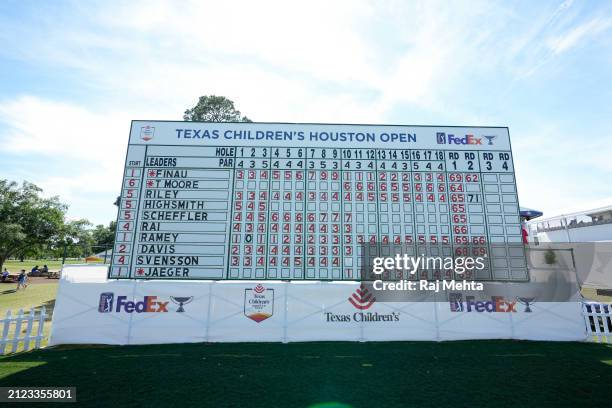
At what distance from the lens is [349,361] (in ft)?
23.1

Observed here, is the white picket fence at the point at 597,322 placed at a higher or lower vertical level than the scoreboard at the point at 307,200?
lower

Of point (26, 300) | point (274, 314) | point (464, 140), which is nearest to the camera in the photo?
point (274, 314)

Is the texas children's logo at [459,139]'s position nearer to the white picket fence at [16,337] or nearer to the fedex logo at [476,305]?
the fedex logo at [476,305]

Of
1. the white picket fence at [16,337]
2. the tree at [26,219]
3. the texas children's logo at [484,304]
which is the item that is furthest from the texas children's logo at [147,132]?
the tree at [26,219]

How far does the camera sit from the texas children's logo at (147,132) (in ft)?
31.9

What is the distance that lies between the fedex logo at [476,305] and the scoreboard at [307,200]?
862 millimetres

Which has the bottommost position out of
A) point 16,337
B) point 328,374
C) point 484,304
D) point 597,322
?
point 328,374

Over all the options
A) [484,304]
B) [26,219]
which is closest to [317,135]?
[484,304]

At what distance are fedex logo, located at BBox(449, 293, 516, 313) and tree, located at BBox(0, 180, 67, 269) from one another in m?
32.6

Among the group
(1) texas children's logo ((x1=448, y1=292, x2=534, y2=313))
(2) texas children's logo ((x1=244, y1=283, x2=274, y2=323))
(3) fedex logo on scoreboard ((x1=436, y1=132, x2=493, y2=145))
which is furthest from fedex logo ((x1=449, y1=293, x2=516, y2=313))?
(2) texas children's logo ((x1=244, y1=283, x2=274, y2=323))

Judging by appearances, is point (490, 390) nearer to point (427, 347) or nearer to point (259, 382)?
point (427, 347)

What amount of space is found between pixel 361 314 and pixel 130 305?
23.4ft

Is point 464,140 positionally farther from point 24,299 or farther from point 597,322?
point 24,299

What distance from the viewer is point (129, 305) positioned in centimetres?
871
